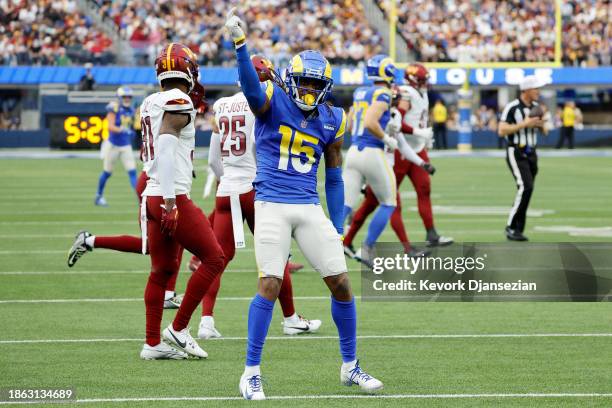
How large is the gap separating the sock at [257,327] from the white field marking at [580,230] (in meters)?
8.72

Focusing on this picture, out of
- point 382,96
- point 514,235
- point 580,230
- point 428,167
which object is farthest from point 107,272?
point 580,230

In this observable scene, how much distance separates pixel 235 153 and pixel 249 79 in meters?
2.56

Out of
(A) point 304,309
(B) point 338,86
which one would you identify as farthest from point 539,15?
(A) point 304,309

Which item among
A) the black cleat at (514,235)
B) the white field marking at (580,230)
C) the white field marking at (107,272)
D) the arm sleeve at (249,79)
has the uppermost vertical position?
the arm sleeve at (249,79)

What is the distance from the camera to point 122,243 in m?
8.38

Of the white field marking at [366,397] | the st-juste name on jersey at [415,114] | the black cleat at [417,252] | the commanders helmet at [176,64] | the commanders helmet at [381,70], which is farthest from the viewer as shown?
the st-juste name on jersey at [415,114]

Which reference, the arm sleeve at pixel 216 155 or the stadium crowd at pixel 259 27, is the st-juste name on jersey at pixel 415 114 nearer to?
the arm sleeve at pixel 216 155

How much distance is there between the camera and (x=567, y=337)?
26.7 feet

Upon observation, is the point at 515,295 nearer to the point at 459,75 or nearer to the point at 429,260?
the point at 429,260

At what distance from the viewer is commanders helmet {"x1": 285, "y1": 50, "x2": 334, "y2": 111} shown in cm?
631

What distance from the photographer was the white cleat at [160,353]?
24.1 ft

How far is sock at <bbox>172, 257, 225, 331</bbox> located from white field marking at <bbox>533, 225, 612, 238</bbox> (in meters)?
7.80

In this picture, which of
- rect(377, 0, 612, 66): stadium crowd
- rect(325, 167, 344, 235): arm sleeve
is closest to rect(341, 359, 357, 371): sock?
rect(325, 167, 344, 235): arm sleeve

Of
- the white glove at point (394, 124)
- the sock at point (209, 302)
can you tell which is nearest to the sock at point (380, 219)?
the white glove at point (394, 124)
